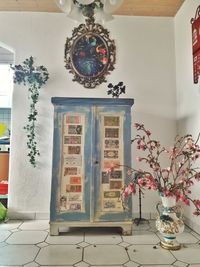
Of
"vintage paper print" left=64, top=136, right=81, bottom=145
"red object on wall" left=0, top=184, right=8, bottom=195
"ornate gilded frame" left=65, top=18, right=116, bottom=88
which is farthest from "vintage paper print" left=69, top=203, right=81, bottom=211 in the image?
"ornate gilded frame" left=65, top=18, right=116, bottom=88

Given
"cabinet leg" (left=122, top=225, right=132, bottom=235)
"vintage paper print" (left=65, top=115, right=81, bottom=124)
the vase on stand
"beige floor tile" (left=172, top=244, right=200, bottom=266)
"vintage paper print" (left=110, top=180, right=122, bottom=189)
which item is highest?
"vintage paper print" (left=65, top=115, right=81, bottom=124)

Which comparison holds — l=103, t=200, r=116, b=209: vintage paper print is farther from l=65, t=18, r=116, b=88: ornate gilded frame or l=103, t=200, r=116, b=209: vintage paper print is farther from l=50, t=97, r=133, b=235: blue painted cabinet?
l=65, t=18, r=116, b=88: ornate gilded frame

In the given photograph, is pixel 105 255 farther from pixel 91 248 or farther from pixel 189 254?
pixel 189 254

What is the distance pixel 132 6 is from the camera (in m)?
2.94

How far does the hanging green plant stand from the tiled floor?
36.1 inches

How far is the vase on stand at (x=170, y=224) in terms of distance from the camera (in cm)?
203

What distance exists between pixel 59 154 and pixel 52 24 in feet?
5.77

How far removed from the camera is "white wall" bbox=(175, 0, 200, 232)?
8.42ft

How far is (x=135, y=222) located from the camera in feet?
9.14

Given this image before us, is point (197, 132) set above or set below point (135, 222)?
above

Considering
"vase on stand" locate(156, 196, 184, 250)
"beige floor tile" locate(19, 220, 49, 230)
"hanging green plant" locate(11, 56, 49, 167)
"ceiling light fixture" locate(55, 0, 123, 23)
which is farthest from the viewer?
"hanging green plant" locate(11, 56, 49, 167)

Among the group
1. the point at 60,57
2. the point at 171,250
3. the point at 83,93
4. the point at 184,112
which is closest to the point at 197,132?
the point at 184,112

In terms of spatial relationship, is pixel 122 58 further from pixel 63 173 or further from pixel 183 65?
pixel 63 173

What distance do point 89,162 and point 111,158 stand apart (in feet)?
0.75
